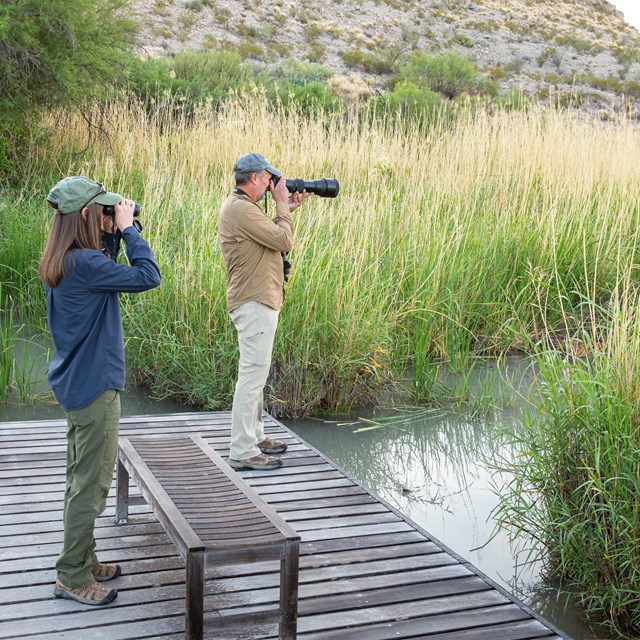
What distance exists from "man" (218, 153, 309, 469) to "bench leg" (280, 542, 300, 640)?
1672mm

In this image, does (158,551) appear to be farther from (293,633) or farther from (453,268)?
(453,268)

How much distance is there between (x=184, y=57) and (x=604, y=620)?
16.5 metres

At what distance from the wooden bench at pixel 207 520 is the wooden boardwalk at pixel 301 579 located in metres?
0.14

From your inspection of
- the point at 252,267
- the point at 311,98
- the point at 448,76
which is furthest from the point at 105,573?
the point at 448,76

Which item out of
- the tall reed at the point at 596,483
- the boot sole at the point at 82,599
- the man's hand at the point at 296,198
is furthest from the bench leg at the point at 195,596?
the man's hand at the point at 296,198

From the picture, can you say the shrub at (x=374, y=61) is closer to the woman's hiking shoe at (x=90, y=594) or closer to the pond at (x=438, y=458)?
the pond at (x=438, y=458)

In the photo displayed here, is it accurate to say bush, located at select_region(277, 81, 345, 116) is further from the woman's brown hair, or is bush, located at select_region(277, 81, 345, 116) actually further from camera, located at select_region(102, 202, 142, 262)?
the woman's brown hair

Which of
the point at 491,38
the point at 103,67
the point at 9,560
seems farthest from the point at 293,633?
the point at 491,38

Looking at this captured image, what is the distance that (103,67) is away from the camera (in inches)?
420

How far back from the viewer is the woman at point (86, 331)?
2.94m

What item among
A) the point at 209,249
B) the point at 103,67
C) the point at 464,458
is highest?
the point at 103,67

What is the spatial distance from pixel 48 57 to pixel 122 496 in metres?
7.60

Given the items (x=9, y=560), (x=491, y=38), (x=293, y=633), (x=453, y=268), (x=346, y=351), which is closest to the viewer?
(x=293, y=633)

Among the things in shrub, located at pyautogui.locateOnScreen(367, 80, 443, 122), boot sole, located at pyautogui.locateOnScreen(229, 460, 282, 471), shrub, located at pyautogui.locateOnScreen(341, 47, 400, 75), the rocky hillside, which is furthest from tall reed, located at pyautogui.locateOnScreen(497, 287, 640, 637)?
shrub, located at pyautogui.locateOnScreen(341, 47, 400, 75)
